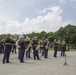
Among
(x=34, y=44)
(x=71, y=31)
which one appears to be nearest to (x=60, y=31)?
(x=71, y=31)

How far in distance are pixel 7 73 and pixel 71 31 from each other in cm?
6079

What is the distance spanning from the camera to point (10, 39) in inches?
696

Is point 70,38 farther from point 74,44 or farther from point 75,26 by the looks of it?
point 75,26

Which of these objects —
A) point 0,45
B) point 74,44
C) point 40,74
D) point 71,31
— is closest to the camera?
point 40,74

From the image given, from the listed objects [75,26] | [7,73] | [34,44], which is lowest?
[7,73]

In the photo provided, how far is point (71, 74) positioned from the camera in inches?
463

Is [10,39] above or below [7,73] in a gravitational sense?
above

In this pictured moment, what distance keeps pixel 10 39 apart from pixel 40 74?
21.5ft

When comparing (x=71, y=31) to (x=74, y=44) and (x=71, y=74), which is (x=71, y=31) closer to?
(x=74, y=44)

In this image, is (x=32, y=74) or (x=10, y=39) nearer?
(x=32, y=74)

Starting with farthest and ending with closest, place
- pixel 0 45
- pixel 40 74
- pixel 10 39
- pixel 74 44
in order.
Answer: pixel 74 44 < pixel 0 45 < pixel 10 39 < pixel 40 74

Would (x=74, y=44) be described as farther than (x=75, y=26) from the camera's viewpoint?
No

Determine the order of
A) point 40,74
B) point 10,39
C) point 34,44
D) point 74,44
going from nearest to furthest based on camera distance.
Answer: point 40,74
point 10,39
point 34,44
point 74,44

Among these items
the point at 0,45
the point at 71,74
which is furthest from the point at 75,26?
the point at 71,74
